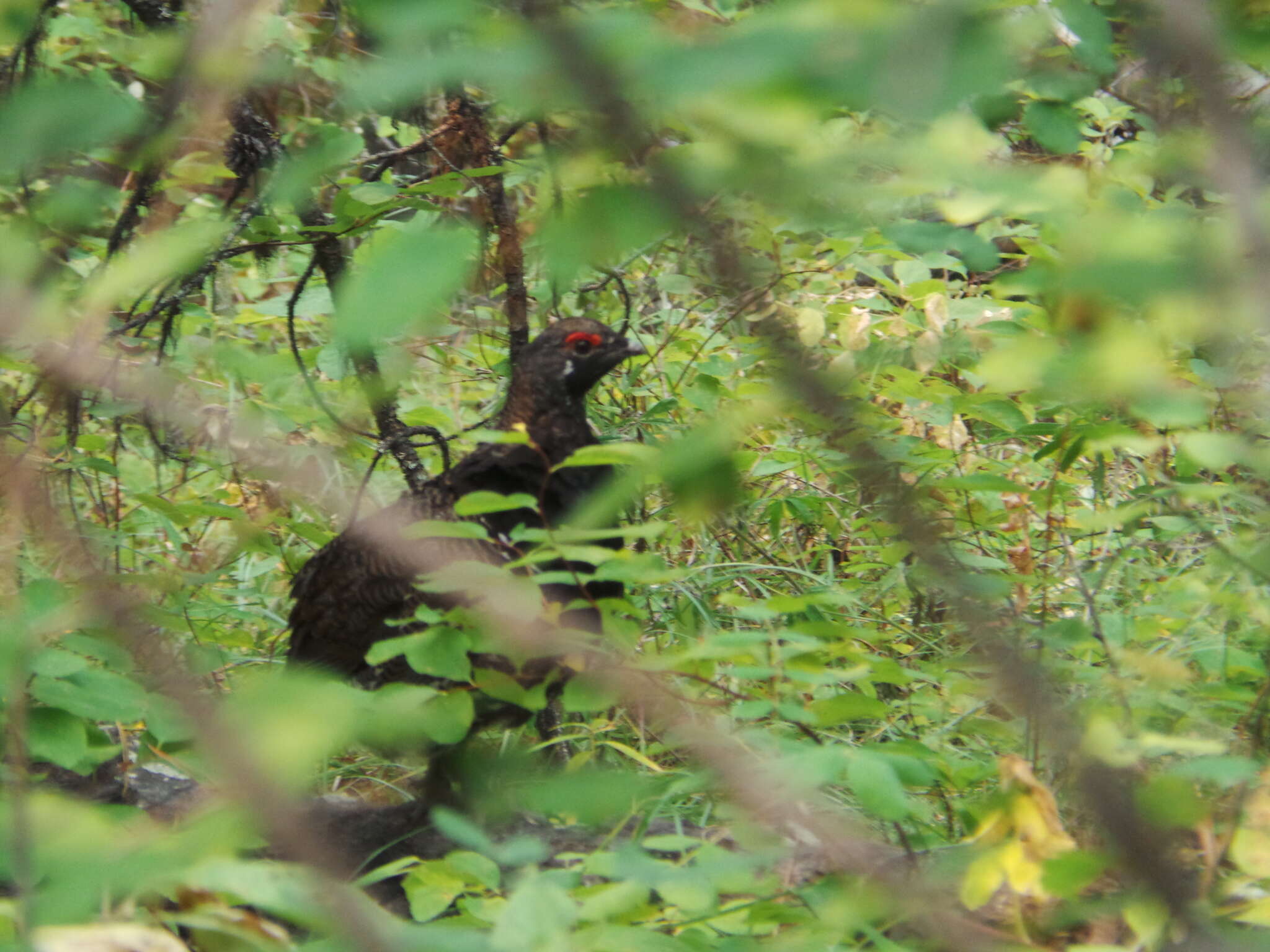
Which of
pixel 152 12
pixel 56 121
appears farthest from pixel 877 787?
pixel 152 12

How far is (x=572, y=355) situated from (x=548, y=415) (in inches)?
7.8

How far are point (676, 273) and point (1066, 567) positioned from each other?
1817mm

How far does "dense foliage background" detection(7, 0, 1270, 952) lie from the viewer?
88 cm

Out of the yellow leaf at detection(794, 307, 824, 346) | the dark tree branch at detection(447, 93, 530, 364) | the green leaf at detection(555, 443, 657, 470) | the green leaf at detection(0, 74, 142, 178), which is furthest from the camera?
the yellow leaf at detection(794, 307, 824, 346)

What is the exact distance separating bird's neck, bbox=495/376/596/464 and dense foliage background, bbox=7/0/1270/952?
0.32m

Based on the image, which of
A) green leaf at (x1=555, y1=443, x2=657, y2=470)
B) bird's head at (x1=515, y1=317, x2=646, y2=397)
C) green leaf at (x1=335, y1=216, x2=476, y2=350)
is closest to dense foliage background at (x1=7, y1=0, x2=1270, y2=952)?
green leaf at (x1=335, y1=216, x2=476, y2=350)

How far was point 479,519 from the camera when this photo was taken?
2.97 meters

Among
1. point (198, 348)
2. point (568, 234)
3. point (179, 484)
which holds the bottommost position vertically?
point (179, 484)

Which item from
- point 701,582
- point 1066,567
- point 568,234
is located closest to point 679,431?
point 701,582

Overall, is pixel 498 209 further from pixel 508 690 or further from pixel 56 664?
pixel 56 664

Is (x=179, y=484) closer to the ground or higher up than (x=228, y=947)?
closer to the ground

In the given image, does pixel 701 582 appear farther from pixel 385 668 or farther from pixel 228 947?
pixel 228 947

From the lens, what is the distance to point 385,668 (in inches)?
122

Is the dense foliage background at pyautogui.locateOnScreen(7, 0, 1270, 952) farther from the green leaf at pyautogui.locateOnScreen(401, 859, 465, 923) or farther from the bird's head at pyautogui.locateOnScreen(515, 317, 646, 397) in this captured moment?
the bird's head at pyautogui.locateOnScreen(515, 317, 646, 397)
